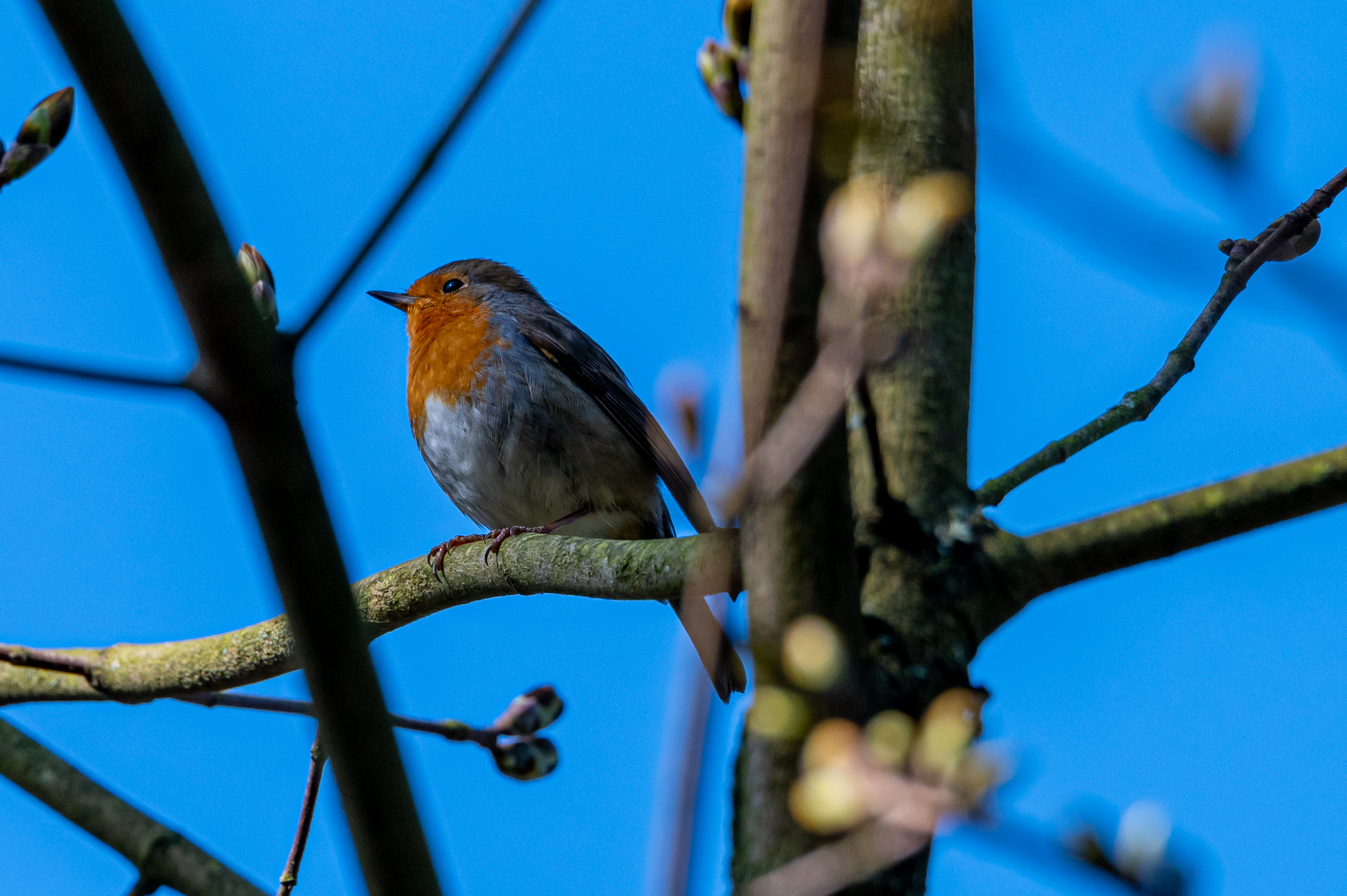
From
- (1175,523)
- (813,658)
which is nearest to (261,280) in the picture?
(813,658)

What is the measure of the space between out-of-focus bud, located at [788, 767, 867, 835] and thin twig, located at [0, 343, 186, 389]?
760 mm

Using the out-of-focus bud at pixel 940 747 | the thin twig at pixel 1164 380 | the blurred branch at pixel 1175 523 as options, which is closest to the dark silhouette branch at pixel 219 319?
the out-of-focus bud at pixel 940 747

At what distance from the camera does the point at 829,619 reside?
1646 millimetres

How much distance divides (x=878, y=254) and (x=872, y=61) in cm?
195

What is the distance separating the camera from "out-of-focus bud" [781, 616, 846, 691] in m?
1.39

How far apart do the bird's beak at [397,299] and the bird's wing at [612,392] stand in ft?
2.64

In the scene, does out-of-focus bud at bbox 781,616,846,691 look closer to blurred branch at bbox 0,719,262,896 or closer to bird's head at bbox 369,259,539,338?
blurred branch at bbox 0,719,262,896

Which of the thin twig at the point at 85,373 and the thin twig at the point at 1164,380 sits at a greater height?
the thin twig at the point at 1164,380

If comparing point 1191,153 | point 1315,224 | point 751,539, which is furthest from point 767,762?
point 1315,224

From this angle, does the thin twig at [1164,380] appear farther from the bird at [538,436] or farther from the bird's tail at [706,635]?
the bird at [538,436]

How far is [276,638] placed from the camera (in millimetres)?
3172

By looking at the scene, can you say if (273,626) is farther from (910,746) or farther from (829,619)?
(910,746)

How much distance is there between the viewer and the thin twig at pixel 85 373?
3.92 ft

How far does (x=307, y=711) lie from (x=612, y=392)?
3728 mm
